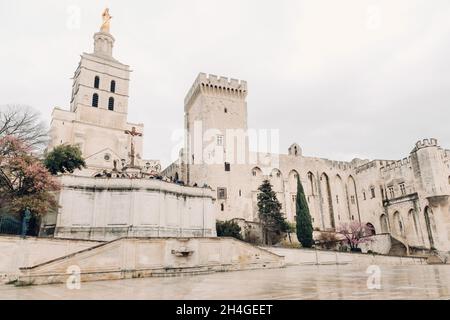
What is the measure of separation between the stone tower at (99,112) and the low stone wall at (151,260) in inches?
1069

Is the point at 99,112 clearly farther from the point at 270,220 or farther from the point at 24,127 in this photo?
the point at 270,220

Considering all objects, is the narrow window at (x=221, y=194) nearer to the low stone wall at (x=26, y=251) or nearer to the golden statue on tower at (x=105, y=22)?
the low stone wall at (x=26, y=251)

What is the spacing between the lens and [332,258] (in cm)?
2828

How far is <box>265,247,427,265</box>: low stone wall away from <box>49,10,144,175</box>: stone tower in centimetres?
2762

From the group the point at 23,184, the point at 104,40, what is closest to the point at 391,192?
the point at 23,184

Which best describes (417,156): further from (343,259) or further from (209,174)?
(209,174)

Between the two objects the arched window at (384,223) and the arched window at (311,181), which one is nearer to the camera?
the arched window at (384,223)

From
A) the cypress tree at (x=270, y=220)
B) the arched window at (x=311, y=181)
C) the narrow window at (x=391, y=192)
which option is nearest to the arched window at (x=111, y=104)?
the cypress tree at (x=270, y=220)

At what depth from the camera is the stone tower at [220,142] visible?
133ft

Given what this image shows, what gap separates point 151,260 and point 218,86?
31.7 m

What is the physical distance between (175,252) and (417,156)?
38.3 meters

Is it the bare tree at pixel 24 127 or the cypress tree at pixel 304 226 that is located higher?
the bare tree at pixel 24 127

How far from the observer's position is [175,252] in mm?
18562
